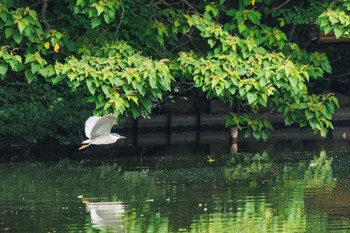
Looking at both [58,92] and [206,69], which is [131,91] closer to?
[206,69]

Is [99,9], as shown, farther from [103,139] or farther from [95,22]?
[103,139]

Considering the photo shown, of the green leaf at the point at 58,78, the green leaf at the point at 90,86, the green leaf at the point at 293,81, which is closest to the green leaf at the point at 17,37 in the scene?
the green leaf at the point at 58,78

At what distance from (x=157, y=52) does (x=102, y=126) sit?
1784 mm

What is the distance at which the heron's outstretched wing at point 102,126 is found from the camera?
19552mm

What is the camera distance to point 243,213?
15.5 m

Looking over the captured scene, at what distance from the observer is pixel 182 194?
17.3m

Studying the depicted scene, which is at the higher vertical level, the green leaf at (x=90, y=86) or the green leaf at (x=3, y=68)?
the green leaf at (x=3, y=68)

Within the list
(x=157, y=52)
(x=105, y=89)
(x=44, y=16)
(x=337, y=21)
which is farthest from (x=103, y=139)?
(x=337, y=21)

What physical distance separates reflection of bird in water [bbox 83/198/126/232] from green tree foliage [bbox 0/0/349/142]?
2.88 m

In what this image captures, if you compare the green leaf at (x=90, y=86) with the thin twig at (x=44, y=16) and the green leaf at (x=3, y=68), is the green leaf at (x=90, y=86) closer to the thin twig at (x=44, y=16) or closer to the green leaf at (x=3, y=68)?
the green leaf at (x=3, y=68)

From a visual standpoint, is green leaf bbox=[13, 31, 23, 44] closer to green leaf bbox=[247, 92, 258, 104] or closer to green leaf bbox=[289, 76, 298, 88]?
green leaf bbox=[247, 92, 258, 104]

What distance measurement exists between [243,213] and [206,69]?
15.7ft

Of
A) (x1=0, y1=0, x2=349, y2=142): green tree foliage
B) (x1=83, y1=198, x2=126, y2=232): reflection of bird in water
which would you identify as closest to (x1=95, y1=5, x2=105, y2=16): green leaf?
(x1=0, y1=0, x2=349, y2=142): green tree foliage

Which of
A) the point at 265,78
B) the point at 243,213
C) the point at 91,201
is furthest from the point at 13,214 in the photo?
the point at 265,78
